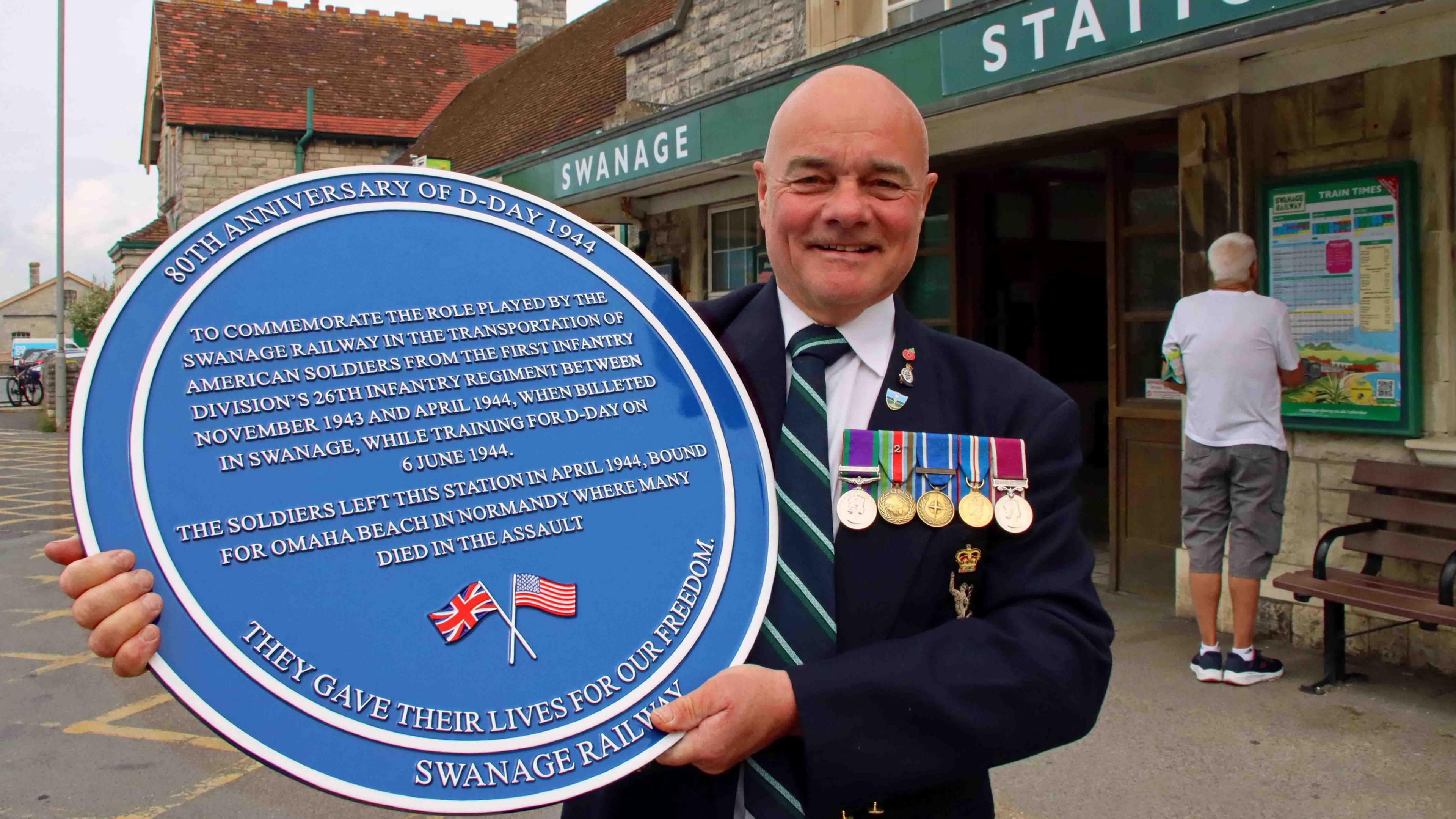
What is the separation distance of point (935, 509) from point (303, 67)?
101 ft

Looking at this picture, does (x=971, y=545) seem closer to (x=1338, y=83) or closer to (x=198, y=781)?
(x=198, y=781)

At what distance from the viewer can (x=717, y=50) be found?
32.5 ft

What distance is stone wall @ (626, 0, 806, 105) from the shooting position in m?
8.97

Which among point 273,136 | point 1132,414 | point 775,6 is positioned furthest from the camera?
point 273,136

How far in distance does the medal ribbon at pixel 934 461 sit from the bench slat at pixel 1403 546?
14.1ft

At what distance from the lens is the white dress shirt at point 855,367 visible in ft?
5.35

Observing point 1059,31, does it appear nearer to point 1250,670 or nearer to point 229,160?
point 1250,670

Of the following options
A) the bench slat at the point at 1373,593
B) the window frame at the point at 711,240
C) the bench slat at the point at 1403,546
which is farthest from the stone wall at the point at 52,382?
the bench slat at the point at 1403,546

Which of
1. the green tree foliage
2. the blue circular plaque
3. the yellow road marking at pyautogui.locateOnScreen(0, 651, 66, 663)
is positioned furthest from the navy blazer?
the green tree foliage

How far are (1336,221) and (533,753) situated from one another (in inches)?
212

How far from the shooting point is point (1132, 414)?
667 cm

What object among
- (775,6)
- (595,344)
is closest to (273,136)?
(775,6)

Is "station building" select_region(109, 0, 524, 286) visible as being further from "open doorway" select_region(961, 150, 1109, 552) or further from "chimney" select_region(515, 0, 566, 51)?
"open doorway" select_region(961, 150, 1109, 552)

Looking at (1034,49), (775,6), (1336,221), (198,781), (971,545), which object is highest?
(775,6)
